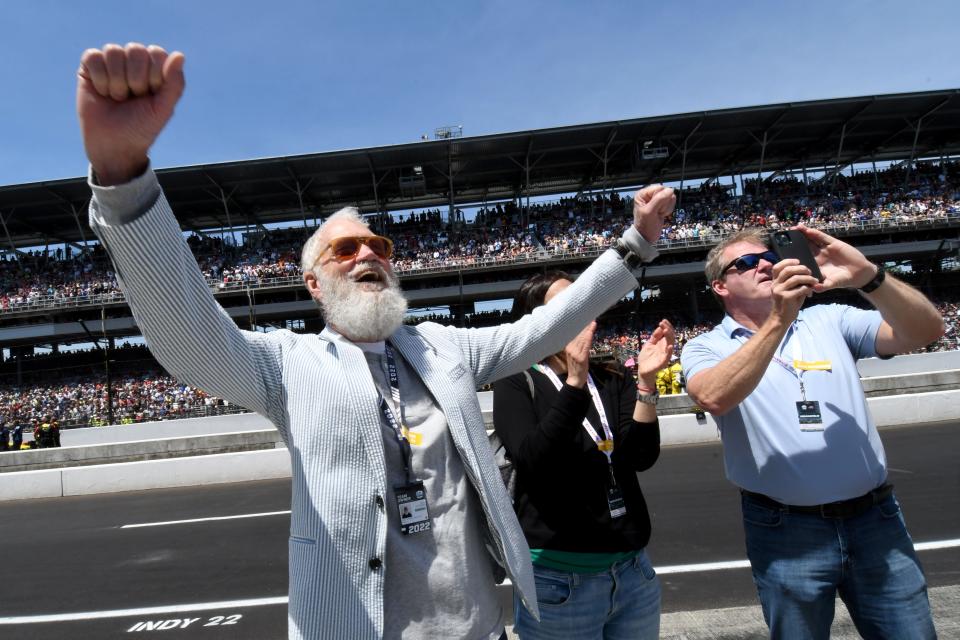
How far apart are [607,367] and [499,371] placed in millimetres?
777

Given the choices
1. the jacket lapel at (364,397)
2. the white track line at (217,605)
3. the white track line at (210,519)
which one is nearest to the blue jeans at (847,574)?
the jacket lapel at (364,397)

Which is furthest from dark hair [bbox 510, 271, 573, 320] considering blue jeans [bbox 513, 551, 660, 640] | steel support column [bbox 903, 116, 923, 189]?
steel support column [bbox 903, 116, 923, 189]

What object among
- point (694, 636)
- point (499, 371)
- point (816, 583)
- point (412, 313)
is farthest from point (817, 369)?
point (412, 313)

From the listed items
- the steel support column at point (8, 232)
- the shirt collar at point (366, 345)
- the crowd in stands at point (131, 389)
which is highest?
the steel support column at point (8, 232)

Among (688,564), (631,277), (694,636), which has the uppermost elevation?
(631,277)

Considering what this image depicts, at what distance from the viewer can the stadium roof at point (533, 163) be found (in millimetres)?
28719

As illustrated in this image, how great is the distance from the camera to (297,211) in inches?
1391

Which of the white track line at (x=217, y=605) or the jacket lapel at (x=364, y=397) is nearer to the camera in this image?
the jacket lapel at (x=364, y=397)

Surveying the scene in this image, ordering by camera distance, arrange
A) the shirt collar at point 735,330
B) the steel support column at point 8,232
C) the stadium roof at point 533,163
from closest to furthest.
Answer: the shirt collar at point 735,330 → the stadium roof at point 533,163 → the steel support column at point 8,232

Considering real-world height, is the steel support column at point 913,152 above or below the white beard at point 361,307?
above

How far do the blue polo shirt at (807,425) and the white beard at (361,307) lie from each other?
1318mm

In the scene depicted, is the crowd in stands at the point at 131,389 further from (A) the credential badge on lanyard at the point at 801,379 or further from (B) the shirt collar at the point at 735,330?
(A) the credential badge on lanyard at the point at 801,379

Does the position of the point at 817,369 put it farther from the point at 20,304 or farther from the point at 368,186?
the point at 20,304

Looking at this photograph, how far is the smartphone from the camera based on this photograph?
79.1 inches
